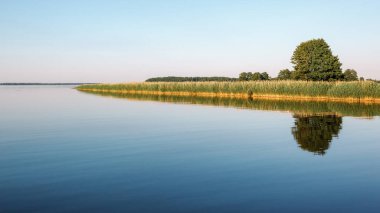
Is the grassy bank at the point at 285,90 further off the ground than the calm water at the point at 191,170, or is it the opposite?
the grassy bank at the point at 285,90

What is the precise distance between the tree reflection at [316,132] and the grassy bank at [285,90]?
682 inches

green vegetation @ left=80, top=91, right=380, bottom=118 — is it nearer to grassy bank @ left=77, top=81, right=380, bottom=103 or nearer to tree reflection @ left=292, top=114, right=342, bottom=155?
grassy bank @ left=77, top=81, right=380, bottom=103

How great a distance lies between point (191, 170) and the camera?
10250 millimetres

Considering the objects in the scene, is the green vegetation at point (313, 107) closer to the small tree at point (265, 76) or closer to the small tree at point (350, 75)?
the small tree at point (350, 75)

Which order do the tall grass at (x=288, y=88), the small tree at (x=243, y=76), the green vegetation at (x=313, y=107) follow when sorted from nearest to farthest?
the green vegetation at (x=313, y=107) < the tall grass at (x=288, y=88) < the small tree at (x=243, y=76)

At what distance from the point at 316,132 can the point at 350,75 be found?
57.3 m

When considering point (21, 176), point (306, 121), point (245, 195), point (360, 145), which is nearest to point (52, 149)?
point (21, 176)

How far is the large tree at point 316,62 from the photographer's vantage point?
203 feet

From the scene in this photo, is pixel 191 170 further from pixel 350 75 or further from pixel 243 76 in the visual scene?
pixel 243 76

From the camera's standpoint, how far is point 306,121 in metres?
21.7

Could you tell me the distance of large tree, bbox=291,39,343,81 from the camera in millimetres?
61781

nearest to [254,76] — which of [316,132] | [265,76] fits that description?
[265,76]

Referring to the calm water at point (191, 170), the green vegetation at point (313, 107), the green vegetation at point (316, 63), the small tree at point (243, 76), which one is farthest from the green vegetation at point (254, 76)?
the calm water at point (191, 170)

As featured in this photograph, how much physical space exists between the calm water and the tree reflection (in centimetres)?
5
